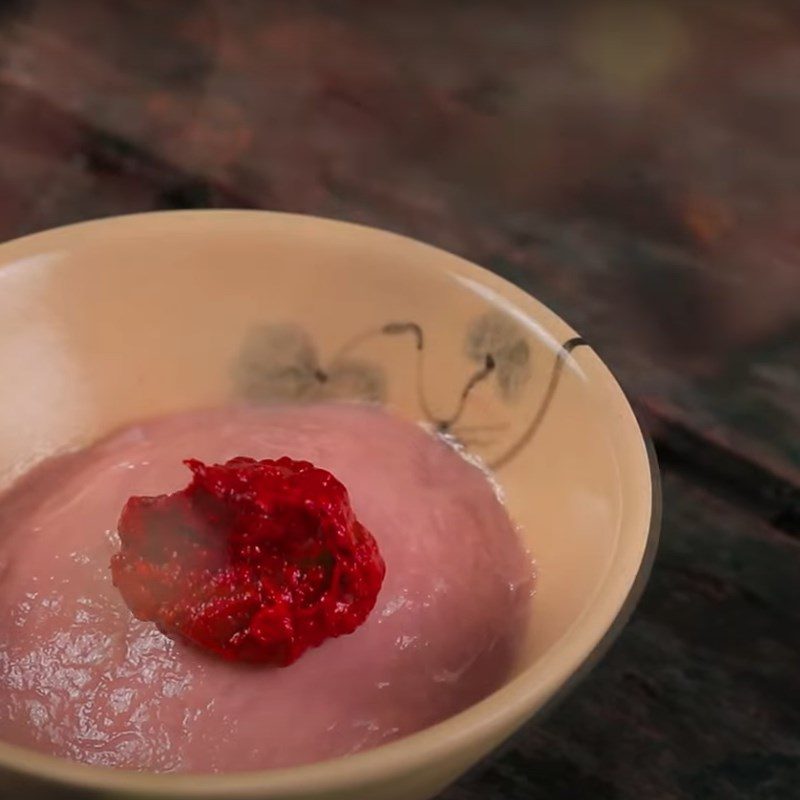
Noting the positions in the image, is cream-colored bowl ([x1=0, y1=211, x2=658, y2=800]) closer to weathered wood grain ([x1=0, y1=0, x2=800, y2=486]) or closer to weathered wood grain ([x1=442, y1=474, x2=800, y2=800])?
weathered wood grain ([x1=442, y1=474, x2=800, y2=800])

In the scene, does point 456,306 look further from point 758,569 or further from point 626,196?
point 626,196

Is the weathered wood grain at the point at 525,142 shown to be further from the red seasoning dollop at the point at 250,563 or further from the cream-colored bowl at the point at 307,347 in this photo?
the red seasoning dollop at the point at 250,563

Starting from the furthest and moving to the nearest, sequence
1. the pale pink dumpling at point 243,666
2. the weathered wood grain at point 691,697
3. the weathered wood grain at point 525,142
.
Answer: the weathered wood grain at point 525,142 → the weathered wood grain at point 691,697 → the pale pink dumpling at point 243,666

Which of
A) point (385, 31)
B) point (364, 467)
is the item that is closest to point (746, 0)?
point (385, 31)

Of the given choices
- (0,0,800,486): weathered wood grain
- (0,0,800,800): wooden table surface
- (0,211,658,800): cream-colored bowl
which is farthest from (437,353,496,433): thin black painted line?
(0,0,800,486): weathered wood grain

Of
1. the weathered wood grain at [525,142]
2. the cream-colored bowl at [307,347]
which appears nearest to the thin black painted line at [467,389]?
the cream-colored bowl at [307,347]

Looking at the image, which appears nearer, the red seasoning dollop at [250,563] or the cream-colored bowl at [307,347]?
the red seasoning dollop at [250,563]
